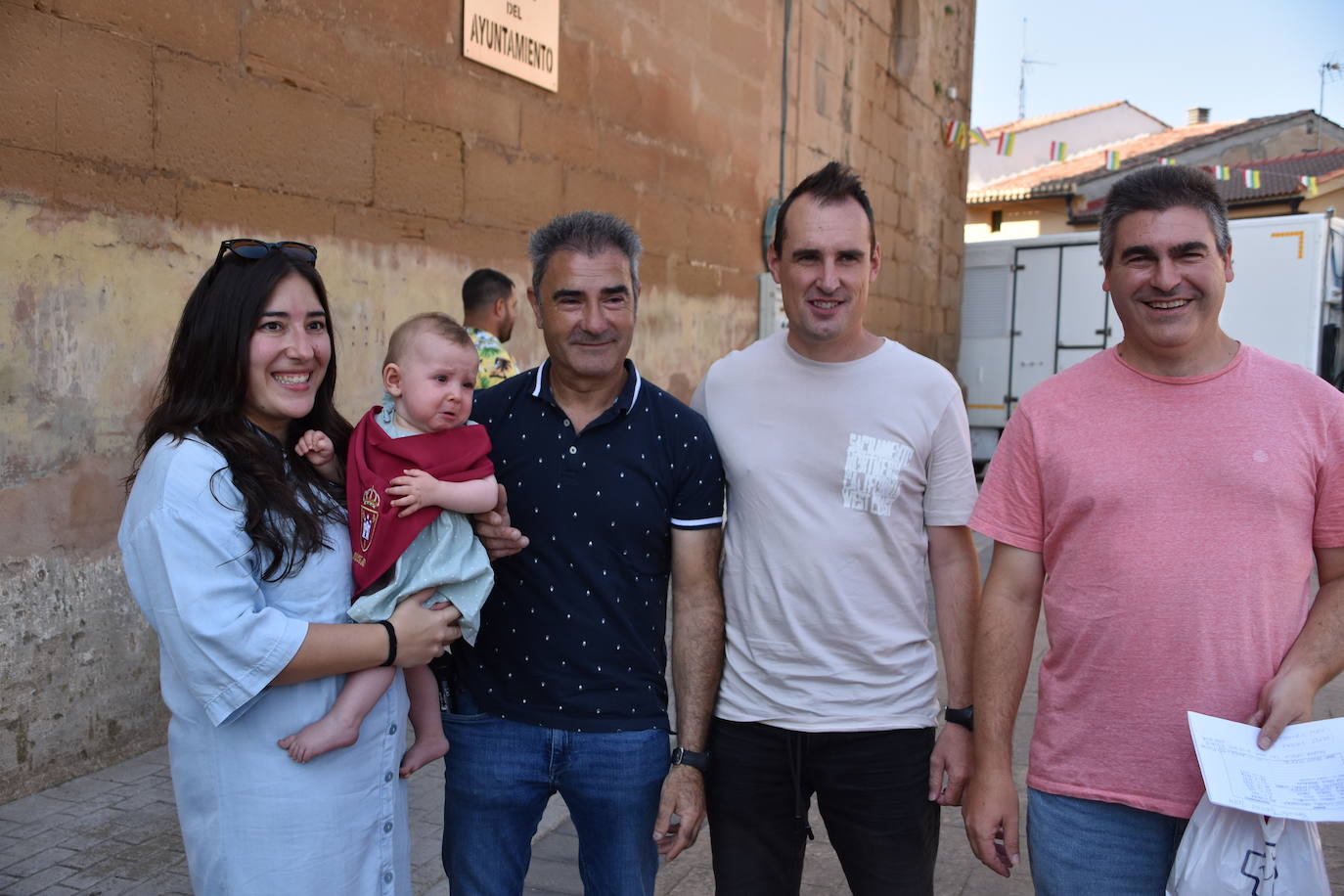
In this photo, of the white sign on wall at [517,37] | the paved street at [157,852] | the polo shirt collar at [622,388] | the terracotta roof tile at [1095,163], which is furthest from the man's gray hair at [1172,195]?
the terracotta roof tile at [1095,163]

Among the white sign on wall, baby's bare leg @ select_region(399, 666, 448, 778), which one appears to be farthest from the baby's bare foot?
the white sign on wall

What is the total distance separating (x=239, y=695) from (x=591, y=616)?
73cm

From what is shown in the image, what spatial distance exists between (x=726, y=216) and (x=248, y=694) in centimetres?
725

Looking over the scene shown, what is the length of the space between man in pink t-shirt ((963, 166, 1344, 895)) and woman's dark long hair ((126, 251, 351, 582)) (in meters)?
1.32

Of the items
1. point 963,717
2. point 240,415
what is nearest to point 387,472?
point 240,415

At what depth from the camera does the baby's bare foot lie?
190 centimetres

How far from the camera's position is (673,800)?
231cm

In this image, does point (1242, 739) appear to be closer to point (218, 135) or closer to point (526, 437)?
point (526, 437)

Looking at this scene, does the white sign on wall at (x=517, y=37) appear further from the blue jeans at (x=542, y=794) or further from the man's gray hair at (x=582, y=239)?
the blue jeans at (x=542, y=794)

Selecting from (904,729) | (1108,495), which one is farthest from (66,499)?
(1108,495)

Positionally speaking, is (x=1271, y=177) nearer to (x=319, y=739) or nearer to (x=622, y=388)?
(x=622, y=388)

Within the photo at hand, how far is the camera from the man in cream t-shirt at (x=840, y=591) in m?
2.32

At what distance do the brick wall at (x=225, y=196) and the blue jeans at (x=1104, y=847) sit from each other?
11.3 feet

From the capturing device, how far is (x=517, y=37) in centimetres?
614
